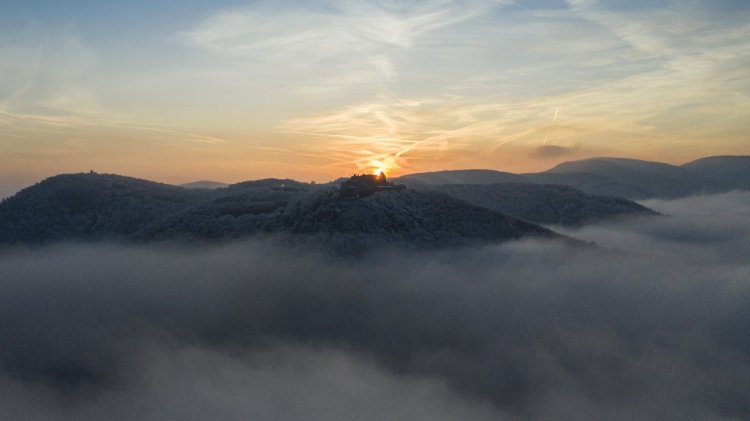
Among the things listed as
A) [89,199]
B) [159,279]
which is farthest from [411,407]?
[89,199]

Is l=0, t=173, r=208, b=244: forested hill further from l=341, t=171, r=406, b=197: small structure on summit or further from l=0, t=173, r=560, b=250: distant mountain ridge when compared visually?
l=341, t=171, r=406, b=197: small structure on summit

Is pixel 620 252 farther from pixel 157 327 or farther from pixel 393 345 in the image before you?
pixel 157 327

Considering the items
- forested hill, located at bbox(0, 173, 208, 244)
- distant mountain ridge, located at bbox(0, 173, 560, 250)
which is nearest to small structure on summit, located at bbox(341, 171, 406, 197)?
distant mountain ridge, located at bbox(0, 173, 560, 250)

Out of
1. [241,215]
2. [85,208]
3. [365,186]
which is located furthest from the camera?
[85,208]

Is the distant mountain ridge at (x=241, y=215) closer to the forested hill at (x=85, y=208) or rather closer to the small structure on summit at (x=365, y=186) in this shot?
the forested hill at (x=85, y=208)

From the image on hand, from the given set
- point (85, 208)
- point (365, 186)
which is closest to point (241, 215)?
point (365, 186)

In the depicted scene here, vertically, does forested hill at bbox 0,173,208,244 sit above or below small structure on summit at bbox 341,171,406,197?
below

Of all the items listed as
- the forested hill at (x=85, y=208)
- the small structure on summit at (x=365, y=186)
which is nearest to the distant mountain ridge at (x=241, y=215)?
the forested hill at (x=85, y=208)

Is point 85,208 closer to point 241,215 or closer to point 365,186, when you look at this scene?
point 241,215
